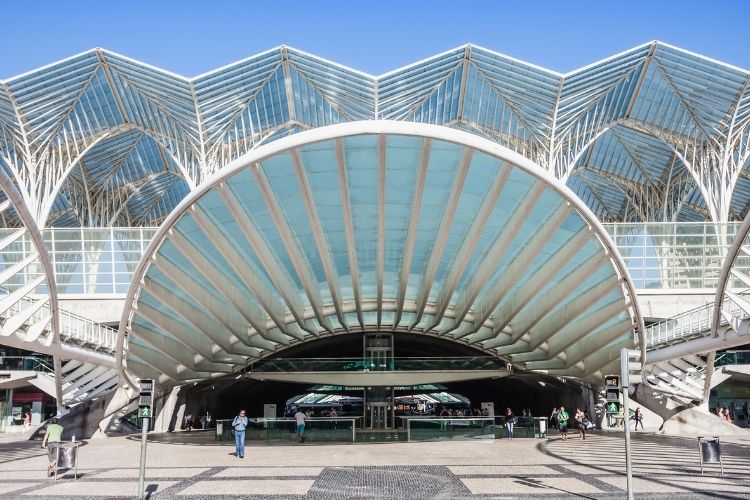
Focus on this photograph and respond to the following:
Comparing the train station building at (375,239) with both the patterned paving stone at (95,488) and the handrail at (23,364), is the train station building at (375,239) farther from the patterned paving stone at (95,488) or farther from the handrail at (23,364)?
the patterned paving stone at (95,488)

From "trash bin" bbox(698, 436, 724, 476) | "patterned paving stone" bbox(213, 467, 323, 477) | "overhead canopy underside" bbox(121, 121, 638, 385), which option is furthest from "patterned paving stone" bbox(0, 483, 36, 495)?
"trash bin" bbox(698, 436, 724, 476)

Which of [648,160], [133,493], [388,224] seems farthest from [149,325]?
[648,160]

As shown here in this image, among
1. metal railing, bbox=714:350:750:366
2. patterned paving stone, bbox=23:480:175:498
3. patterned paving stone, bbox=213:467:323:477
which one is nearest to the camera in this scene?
patterned paving stone, bbox=23:480:175:498

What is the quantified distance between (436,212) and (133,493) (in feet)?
43.0

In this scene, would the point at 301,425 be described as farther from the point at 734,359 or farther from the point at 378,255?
the point at 734,359

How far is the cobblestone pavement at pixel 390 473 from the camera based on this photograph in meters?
13.5

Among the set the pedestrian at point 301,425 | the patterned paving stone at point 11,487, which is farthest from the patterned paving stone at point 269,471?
the pedestrian at point 301,425

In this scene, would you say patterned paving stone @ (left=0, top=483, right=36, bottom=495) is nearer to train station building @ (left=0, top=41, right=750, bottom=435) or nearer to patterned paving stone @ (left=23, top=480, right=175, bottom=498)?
patterned paving stone @ (left=23, top=480, right=175, bottom=498)

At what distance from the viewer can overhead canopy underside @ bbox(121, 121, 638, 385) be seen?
20594 millimetres

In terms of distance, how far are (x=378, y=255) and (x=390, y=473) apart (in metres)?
10.8

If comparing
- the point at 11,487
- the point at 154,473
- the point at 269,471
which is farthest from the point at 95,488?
the point at 269,471

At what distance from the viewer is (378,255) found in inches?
1040

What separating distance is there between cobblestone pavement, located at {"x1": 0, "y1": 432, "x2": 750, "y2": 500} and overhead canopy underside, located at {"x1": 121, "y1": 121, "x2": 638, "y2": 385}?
17.8 ft

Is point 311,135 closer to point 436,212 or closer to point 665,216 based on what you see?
point 436,212
